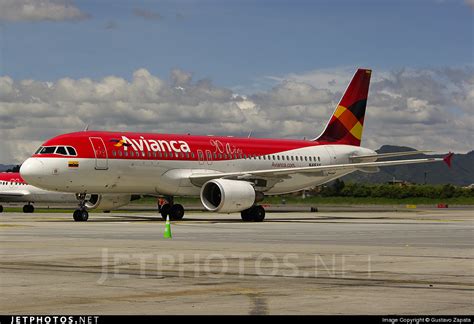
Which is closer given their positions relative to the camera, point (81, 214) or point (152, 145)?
point (81, 214)

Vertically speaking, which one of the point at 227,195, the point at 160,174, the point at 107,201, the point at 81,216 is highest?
the point at 160,174

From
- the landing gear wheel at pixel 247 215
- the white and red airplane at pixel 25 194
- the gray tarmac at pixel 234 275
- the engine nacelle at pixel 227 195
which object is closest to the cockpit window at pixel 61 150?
the engine nacelle at pixel 227 195

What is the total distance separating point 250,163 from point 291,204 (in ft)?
144

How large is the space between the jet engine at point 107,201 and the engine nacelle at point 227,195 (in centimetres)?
584

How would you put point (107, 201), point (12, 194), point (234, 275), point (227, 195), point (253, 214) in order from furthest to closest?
point (12, 194)
point (107, 201)
point (253, 214)
point (227, 195)
point (234, 275)

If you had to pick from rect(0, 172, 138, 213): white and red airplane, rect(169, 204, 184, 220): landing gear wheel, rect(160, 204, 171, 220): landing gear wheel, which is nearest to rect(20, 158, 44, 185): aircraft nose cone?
rect(160, 204, 171, 220): landing gear wheel

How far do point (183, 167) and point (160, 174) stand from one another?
4.83 feet

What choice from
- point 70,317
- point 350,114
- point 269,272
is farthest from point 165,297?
point 350,114

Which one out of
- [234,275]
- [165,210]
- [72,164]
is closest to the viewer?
[234,275]

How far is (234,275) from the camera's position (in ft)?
50.9

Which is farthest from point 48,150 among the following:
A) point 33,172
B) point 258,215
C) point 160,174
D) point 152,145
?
point 258,215

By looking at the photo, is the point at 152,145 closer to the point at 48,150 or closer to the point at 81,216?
the point at 81,216

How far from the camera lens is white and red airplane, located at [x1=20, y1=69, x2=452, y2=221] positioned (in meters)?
40.5

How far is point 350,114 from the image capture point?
54.9m
